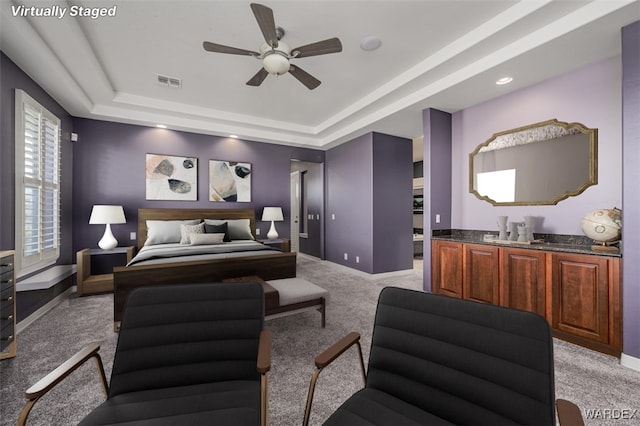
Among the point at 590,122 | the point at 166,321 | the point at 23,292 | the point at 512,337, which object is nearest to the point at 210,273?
the point at 166,321

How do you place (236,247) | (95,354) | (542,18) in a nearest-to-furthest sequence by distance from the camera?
(95,354) < (542,18) < (236,247)

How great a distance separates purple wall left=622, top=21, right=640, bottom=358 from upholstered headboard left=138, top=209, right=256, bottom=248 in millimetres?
4888

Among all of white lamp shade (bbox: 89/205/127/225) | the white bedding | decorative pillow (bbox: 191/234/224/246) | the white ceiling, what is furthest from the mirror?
white lamp shade (bbox: 89/205/127/225)

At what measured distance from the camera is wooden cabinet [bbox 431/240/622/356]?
2.17m

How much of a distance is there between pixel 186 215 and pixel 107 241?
116cm

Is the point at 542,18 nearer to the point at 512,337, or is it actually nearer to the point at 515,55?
the point at 515,55

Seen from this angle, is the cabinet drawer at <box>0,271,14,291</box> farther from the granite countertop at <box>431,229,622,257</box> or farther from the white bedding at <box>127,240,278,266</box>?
the granite countertop at <box>431,229,622,257</box>

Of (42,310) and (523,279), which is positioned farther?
(42,310)

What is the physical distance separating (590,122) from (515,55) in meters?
1.03

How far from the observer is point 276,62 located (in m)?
2.44

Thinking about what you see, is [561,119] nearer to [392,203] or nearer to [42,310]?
[392,203]

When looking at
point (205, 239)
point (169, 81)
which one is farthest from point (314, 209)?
point (169, 81)

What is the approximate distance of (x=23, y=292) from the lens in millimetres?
2762

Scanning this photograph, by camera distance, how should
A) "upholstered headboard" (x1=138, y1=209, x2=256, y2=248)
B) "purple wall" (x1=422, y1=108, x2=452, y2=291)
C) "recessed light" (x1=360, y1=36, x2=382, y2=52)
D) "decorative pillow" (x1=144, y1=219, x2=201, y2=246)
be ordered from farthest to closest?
"upholstered headboard" (x1=138, y1=209, x2=256, y2=248) < "decorative pillow" (x1=144, y1=219, x2=201, y2=246) < "purple wall" (x1=422, y1=108, x2=452, y2=291) < "recessed light" (x1=360, y1=36, x2=382, y2=52)
